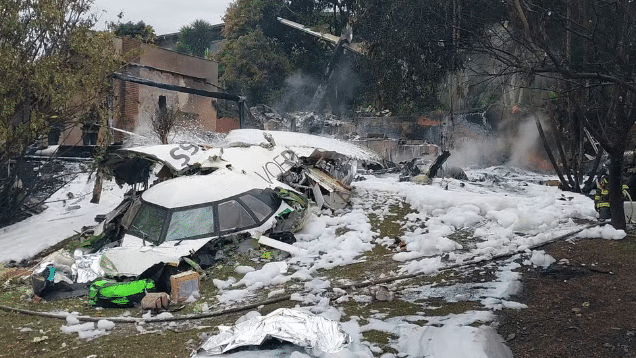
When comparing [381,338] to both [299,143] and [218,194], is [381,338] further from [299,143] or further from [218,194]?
[299,143]

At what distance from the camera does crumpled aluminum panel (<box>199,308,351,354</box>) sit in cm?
466

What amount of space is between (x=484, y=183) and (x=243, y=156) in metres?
8.01

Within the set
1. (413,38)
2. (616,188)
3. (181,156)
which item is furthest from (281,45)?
(616,188)

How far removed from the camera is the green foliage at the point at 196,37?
43594 mm

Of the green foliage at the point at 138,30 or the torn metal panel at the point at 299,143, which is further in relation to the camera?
the green foliage at the point at 138,30

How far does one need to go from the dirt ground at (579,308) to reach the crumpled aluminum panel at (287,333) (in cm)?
146

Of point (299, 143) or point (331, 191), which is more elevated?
point (299, 143)

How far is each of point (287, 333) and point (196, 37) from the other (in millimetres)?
41955

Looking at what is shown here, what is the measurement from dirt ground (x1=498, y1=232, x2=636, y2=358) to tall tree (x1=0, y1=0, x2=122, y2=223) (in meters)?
9.49

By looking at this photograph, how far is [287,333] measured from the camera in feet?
15.6

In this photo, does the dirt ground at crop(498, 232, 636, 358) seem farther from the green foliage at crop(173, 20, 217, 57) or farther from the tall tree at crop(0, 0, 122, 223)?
the green foliage at crop(173, 20, 217, 57)

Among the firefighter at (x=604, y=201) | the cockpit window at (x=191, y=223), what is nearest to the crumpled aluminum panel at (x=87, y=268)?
the cockpit window at (x=191, y=223)

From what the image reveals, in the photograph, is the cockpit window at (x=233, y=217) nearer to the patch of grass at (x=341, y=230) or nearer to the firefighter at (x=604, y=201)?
the patch of grass at (x=341, y=230)

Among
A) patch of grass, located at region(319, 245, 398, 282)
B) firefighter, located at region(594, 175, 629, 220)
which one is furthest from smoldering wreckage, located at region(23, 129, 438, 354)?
firefighter, located at region(594, 175, 629, 220)
